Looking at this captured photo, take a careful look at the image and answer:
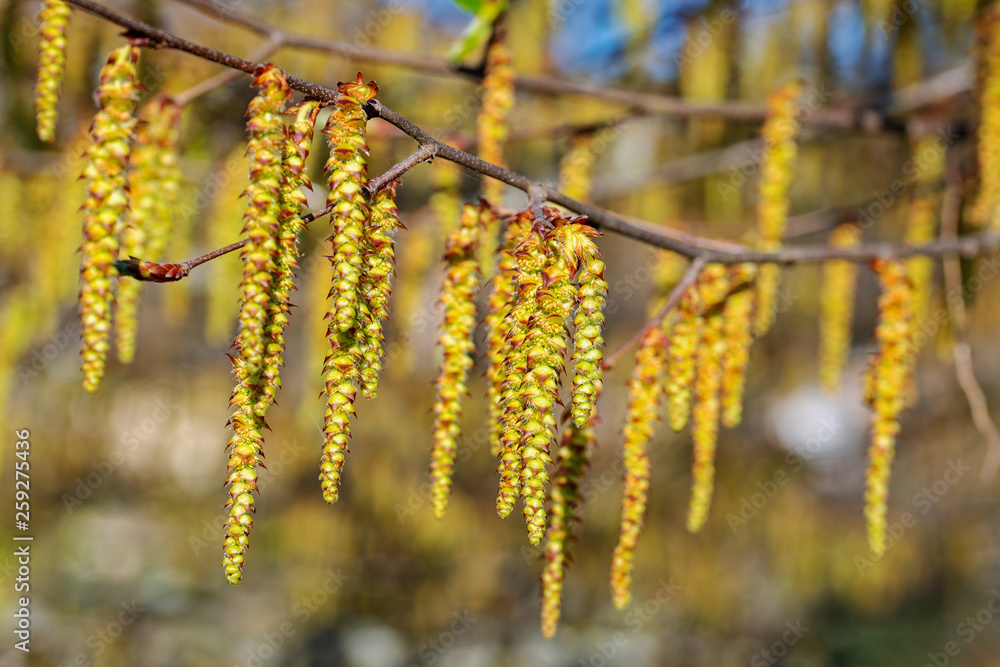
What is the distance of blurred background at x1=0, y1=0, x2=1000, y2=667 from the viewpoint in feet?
7.06

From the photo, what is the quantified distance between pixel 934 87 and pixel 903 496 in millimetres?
3080

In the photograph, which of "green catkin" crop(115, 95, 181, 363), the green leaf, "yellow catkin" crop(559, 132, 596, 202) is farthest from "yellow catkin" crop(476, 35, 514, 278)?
"green catkin" crop(115, 95, 181, 363)

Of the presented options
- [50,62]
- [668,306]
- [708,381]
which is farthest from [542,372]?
[50,62]

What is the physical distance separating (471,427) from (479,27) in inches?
100.0

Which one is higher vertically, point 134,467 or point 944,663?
point 134,467

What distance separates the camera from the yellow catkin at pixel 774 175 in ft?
4.91

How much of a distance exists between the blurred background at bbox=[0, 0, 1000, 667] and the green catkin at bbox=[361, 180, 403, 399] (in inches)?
32.9

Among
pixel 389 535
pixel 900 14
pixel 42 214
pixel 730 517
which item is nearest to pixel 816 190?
pixel 900 14

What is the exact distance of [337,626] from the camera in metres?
4.50

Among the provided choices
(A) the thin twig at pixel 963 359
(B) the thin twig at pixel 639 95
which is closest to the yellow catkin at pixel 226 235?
(B) the thin twig at pixel 639 95

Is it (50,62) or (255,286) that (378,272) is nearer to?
(255,286)

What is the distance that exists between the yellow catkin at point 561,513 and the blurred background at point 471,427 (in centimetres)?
71

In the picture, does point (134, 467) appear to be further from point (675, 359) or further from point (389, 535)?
point (675, 359)

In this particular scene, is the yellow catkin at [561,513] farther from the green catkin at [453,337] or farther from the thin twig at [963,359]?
the thin twig at [963,359]
